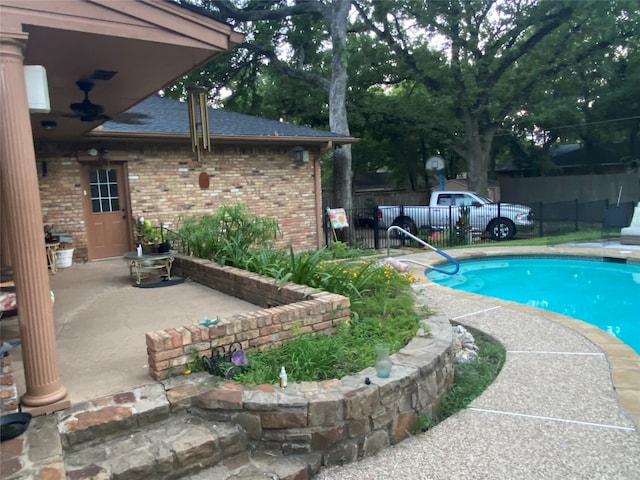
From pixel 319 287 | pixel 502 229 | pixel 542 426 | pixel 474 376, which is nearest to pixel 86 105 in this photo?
pixel 319 287

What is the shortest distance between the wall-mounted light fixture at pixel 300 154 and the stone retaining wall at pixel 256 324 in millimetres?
6383

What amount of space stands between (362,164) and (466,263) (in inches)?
699

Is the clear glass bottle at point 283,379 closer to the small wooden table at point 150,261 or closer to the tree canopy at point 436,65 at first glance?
the small wooden table at point 150,261

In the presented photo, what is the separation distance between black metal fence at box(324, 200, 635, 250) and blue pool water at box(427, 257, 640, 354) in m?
2.71

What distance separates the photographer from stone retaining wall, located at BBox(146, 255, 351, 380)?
10.8 ft

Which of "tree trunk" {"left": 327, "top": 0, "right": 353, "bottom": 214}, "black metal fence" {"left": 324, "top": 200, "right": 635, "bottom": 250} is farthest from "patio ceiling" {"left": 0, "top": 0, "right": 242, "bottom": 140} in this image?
"tree trunk" {"left": 327, "top": 0, "right": 353, "bottom": 214}

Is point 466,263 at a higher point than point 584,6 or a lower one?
lower

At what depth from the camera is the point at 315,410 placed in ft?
9.87

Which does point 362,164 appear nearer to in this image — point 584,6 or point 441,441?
point 584,6

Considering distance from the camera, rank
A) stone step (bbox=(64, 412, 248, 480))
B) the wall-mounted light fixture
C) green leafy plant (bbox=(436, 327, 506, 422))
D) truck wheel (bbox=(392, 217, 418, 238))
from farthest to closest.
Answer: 1. truck wheel (bbox=(392, 217, 418, 238))
2. the wall-mounted light fixture
3. green leafy plant (bbox=(436, 327, 506, 422))
4. stone step (bbox=(64, 412, 248, 480))

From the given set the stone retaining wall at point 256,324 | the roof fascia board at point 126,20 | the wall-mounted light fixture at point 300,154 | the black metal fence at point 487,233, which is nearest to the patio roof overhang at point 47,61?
the roof fascia board at point 126,20

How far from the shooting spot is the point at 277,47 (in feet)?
58.4

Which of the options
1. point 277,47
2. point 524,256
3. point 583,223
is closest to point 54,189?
point 524,256

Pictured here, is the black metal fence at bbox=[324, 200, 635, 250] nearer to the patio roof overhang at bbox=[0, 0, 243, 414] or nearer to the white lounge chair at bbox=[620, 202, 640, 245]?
the white lounge chair at bbox=[620, 202, 640, 245]
